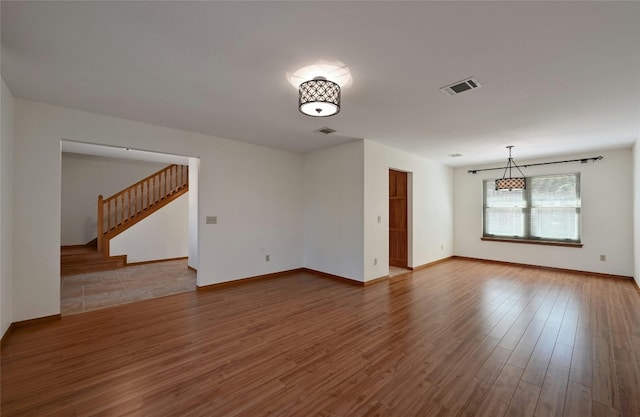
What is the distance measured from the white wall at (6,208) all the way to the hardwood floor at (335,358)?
1.18 feet

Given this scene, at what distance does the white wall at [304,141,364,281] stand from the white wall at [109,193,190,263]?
380cm

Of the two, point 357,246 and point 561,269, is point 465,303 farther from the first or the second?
point 561,269

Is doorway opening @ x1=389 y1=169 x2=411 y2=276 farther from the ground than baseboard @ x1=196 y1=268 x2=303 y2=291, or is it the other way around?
doorway opening @ x1=389 y1=169 x2=411 y2=276

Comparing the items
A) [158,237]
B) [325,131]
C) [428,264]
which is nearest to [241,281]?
[325,131]

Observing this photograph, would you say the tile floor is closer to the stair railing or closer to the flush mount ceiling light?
the stair railing

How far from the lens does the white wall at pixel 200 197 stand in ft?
9.95

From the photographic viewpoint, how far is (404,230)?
6.15 m

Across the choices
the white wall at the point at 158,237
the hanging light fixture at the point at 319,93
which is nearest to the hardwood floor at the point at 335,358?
the hanging light fixture at the point at 319,93

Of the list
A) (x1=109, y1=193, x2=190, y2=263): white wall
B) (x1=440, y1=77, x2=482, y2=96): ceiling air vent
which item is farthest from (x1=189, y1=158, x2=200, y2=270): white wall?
(x1=440, y1=77, x2=482, y2=96): ceiling air vent

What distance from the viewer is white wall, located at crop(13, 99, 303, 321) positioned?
3.03 m

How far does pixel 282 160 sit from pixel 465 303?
416 centimetres

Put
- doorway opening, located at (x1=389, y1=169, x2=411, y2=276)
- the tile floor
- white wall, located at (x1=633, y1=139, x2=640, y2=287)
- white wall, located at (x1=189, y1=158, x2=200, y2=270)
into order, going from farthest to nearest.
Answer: doorway opening, located at (x1=389, y1=169, x2=411, y2=276) → white wall, located at (x1=189, y1=158, x2=200, y2=270) → white wall, located at (x1=633, y1=139, x2=640, y2=287) → the tile floor

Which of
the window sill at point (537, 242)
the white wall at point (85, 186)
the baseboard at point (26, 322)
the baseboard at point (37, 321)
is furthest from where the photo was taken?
the white wall at point (85, 186)

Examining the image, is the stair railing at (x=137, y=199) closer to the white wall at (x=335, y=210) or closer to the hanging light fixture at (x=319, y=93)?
the white wall at (x=335, y=210)
